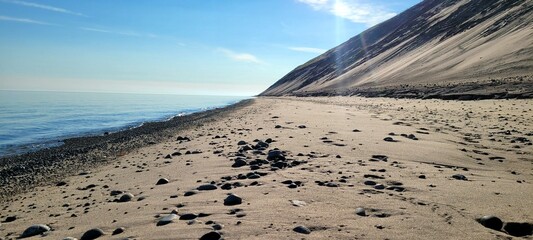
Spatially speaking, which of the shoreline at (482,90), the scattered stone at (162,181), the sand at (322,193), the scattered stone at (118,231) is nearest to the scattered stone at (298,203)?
the sand at (322,193)

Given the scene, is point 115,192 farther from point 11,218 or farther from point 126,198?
point 11,218

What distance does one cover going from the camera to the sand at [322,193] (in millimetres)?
4562

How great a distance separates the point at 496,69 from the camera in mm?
34844

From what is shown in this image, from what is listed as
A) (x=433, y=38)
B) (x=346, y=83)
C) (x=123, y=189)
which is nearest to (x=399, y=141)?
(x=123, y=189)

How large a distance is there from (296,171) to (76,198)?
5.29m

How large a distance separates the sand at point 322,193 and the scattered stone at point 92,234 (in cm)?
21

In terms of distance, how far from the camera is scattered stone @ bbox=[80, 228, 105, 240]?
494 cm

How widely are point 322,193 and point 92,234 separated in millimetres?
3573

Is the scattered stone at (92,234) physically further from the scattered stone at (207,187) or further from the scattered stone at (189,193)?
the scattered stone at (207,187)

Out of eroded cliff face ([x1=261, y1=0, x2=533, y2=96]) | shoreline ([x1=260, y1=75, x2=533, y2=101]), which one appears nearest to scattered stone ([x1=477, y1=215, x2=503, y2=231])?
shoreline ([x1=260, y1=75, x2=533, y2=101])

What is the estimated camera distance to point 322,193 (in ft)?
19.7

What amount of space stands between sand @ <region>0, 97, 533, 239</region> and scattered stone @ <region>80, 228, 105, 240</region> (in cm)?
21

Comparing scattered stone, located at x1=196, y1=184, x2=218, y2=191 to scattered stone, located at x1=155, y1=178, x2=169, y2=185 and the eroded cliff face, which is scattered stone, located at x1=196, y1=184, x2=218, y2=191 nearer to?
scattered stone, located at x1=155, y1=178, x2=169, y2=185

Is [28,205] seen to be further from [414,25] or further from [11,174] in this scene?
[414,25]
